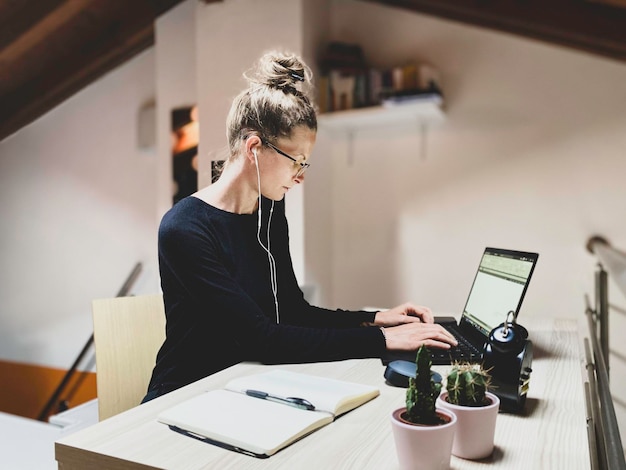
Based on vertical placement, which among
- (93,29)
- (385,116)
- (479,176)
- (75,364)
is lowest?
(75,364)

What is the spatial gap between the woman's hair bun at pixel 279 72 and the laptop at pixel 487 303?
2.04 feet

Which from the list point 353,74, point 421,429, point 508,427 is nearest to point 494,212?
point 353,74

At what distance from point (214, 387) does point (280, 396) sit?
6.2 inches

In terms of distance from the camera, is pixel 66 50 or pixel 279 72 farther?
pixel 66 50

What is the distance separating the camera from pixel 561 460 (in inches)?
23.0

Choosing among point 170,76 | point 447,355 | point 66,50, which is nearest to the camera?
point 447,355

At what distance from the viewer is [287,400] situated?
76 centimetres

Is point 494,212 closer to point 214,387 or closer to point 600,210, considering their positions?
point 600,210

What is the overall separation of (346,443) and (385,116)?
2.13m

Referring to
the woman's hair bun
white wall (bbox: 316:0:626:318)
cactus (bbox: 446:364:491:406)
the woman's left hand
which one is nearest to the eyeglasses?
the woman's hair bun

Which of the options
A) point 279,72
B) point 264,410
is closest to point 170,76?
point 279,72

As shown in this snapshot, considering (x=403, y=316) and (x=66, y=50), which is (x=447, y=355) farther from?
(x=66, y=50)

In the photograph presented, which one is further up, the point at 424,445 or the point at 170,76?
the point at 170,76

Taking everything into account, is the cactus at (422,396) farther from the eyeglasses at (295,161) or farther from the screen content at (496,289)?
the eyeglasses at (295,161)
